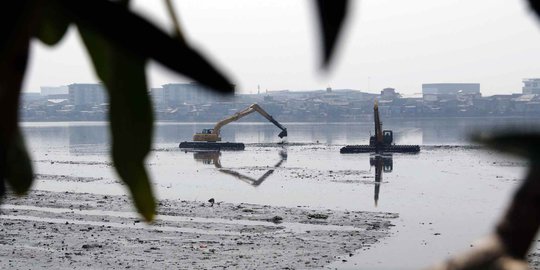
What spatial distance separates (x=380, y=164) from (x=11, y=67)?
144 ft

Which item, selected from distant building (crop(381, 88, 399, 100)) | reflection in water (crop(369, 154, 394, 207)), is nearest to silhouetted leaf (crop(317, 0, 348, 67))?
distant building (crop(381, 88, 399, 100))

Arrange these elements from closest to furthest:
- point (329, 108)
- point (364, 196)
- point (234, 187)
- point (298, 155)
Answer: point (329, 108) < point (364, 196) < point (234, 187) < point (298, 155)

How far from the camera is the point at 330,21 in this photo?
0.86 feet

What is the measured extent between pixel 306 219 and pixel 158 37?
23.5 metres

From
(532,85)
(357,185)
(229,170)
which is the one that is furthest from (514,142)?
(229,170)

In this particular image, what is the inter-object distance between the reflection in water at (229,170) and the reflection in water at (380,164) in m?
5.84

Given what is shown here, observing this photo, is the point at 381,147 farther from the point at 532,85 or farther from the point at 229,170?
the point at 532,85

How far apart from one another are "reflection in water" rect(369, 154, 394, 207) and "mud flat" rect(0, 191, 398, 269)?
7903 millimetres

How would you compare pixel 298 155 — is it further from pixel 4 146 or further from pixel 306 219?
pixel 4 146

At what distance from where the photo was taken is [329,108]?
4.63ft

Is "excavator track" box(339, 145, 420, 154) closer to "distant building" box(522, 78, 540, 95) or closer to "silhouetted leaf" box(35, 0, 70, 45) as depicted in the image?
"distant building" box(522, 78, 540, 95)

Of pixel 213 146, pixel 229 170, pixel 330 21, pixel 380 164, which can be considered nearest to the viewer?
pixel 330 21

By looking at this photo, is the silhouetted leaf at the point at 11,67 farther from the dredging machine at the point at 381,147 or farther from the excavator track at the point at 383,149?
the excavator track at the point at 383,149

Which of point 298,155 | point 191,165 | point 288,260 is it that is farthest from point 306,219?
point 298,155
